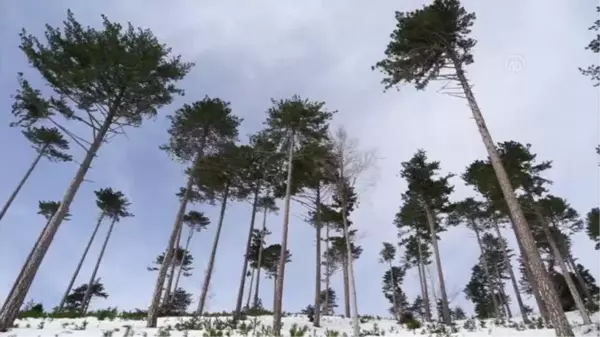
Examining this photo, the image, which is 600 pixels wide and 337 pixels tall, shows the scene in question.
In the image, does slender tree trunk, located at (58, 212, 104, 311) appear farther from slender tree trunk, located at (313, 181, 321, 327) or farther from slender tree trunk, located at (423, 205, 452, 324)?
slender tree trunk, located at (423, 205, 452, 324)

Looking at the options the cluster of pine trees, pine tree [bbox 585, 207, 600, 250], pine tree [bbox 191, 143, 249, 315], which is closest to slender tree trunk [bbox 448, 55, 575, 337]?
the cluster of pine trees

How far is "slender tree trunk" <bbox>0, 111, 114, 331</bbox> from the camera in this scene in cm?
827

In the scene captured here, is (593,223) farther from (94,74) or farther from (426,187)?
(94,74)

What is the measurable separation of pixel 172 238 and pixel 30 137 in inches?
589

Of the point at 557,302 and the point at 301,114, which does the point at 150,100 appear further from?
the point at 557,302

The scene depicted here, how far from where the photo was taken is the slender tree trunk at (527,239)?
7.14 m

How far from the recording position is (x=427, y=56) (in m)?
12.9

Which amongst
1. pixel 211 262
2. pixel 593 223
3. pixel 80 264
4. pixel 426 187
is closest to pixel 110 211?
pixel 80 264

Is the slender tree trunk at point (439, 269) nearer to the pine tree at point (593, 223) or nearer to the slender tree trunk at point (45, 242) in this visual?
the pine tree at point (593, 223)

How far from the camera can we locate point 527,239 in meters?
8.27

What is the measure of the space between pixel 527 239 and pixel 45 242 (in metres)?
13.6

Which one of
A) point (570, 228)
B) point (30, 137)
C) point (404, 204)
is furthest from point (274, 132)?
point (570, 228)

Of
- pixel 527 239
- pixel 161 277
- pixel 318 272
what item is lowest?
pixel 161 277

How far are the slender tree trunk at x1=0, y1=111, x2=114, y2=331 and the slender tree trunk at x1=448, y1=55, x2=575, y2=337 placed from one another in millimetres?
13351
